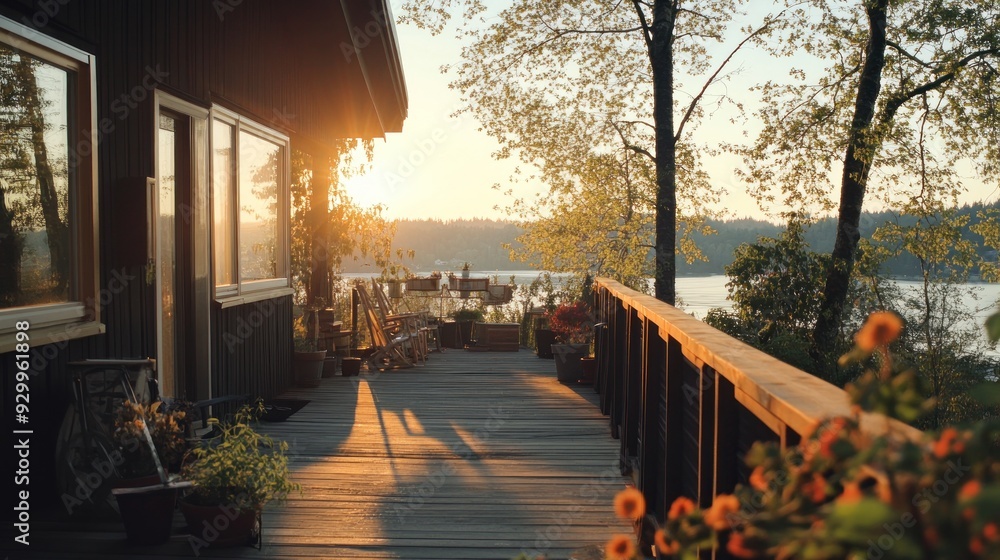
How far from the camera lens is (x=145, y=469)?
3.55 meters

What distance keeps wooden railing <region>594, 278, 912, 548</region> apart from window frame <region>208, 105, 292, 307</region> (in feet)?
9.44

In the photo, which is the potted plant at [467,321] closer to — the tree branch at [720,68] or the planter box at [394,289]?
the planter box at [394,289]

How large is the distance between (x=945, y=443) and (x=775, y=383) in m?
0.96

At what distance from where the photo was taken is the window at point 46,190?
343cm

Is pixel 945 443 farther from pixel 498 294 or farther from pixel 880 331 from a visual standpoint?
pixel 498 294

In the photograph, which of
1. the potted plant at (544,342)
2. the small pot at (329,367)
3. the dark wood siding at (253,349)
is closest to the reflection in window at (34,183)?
the dark wood siding at (253,349)

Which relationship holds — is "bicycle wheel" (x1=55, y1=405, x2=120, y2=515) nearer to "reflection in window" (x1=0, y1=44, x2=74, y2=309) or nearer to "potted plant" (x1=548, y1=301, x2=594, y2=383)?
"reflection in window" (x1=0, y1=44, x2=74, y2=309)

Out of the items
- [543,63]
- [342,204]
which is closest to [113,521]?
[342,204]

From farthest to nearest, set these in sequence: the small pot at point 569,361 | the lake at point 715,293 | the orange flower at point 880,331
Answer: the lake at point 715,293, the small pot at point 569,361, the orange flower at point 880,331

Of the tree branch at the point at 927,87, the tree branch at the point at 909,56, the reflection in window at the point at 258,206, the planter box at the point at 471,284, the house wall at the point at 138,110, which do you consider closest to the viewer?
the house wall at the point at 138,110

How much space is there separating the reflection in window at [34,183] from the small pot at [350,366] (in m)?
5.09

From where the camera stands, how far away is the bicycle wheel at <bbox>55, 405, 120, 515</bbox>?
3586 mm

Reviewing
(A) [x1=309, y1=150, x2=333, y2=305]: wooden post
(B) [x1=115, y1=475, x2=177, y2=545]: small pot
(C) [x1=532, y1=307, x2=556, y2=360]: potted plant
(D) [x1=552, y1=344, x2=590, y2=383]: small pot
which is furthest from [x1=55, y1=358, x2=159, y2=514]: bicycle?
(C) [x1=532, y1=307, x2=556, y2=360]: potted plant

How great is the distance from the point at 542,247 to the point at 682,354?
512 inches
